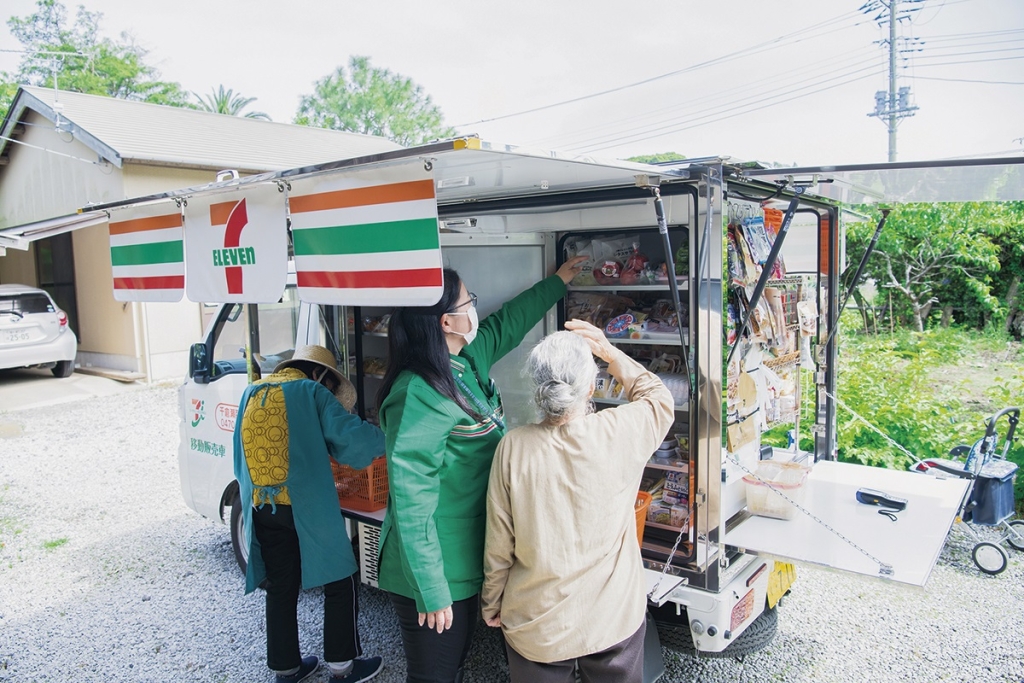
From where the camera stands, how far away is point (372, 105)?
4716cm

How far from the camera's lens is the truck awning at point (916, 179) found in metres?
2.52

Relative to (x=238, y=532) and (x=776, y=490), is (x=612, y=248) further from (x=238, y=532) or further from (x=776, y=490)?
(x=238, y=532)

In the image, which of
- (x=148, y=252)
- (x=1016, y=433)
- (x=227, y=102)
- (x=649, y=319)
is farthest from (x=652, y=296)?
(x=227, y=102)

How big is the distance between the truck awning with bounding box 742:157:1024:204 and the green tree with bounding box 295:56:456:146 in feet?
147

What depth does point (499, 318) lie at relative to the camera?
11.1ft

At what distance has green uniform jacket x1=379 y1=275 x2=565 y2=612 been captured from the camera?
7.61 ft

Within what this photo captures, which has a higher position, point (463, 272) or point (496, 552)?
point (463, 272)

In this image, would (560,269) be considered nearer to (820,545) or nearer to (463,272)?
(463,272)

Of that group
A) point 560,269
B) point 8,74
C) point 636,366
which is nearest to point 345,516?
point 560,269

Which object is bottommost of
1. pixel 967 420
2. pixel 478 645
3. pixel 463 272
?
pixel 478 645

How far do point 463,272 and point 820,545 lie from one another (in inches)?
85.1

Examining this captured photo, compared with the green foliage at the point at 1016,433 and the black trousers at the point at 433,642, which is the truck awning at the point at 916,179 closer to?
the black trousers at the point at 433,642

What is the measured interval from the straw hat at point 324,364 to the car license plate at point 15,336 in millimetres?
10202

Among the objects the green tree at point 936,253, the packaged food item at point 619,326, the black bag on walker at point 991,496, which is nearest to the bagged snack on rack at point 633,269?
the packaged food item at point 619,326
